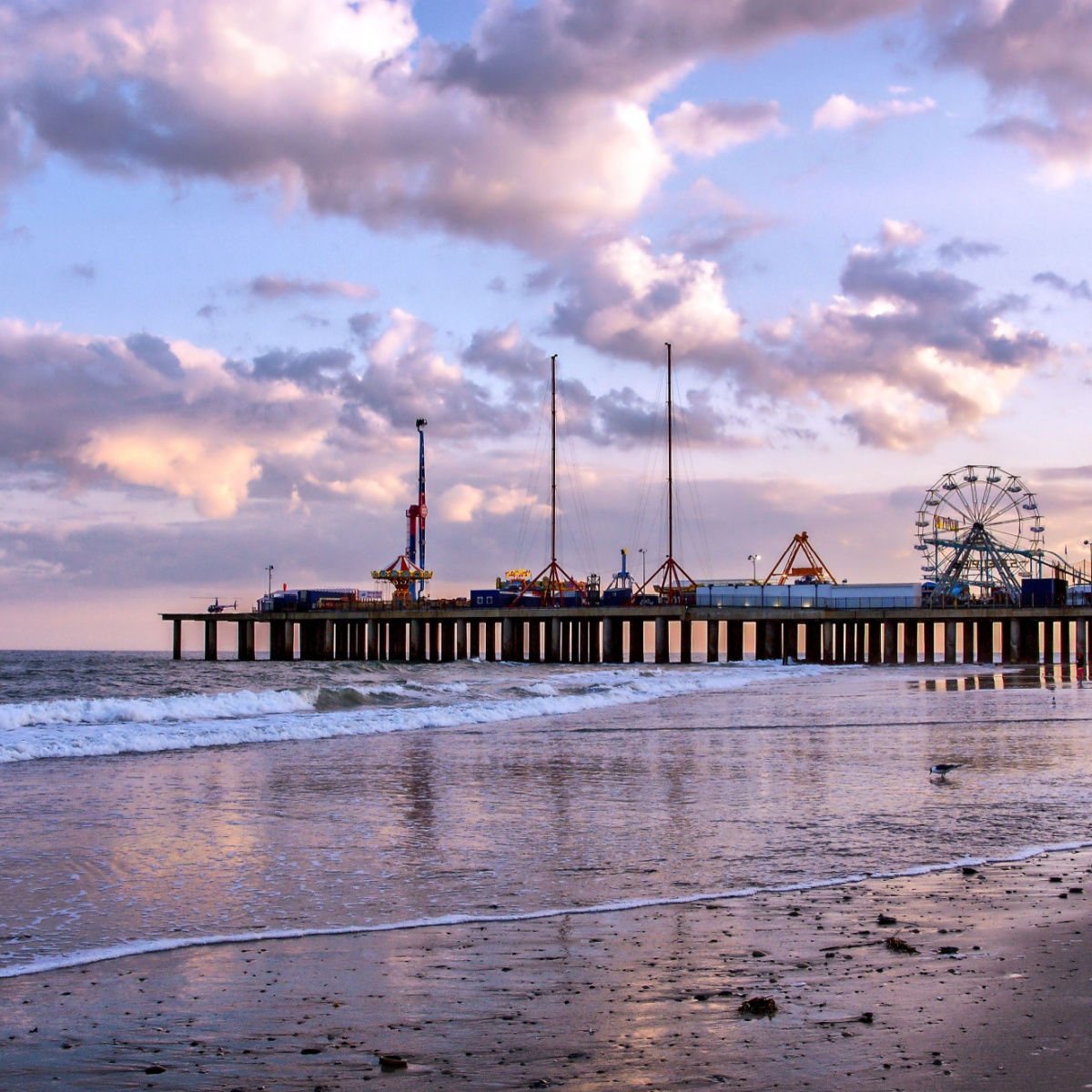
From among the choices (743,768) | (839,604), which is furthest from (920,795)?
(839,604)

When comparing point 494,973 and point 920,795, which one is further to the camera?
point 920,795

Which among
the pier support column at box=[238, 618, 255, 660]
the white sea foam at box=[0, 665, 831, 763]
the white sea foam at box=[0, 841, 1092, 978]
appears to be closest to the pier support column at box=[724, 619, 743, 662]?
the pier support column at box=[238, 618, 255, 660]

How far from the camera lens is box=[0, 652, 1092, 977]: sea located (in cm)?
872

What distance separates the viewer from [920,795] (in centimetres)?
1453

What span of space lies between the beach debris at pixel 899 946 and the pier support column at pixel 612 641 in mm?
79210

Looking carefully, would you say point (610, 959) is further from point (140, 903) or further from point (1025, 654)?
point (1025, 654)

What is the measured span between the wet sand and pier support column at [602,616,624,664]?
78.8 meters

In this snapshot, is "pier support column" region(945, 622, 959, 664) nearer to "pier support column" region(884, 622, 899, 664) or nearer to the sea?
"pier support column" region(884, 622, 899, 664)

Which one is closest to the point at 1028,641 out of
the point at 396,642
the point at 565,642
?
the point at 565,642

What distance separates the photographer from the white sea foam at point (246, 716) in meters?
22.1

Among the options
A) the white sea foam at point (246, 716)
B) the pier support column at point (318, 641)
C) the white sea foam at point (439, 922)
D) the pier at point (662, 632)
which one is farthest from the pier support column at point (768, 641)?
the white sea foam at point (439, 922)

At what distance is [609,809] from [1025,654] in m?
81.5

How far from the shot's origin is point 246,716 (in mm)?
30812

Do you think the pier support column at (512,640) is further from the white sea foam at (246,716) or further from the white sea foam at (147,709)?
the white sea foam at (147,709)
